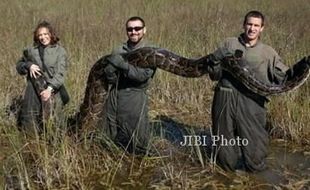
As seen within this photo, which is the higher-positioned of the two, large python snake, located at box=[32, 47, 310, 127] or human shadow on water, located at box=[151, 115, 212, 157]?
large python snake, located at box=[32, 47, 310, 127]

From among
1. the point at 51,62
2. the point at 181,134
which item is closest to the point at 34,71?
the point at 51,62

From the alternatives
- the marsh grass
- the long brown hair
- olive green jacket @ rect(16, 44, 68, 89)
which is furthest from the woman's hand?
the marsh grass

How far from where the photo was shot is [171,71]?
585 cm

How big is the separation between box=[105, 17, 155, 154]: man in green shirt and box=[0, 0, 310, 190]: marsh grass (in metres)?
0.26

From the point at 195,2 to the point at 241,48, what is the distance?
972 centimetres

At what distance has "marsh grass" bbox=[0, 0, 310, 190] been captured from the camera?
5.16 m

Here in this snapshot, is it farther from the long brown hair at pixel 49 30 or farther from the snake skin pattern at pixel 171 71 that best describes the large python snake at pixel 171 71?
the long brown hair at pixel 49 30

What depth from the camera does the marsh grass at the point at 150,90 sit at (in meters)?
5.16

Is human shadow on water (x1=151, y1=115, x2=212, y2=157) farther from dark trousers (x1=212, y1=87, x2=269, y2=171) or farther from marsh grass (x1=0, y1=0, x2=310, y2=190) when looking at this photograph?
dark trousers (x1=212, y1=87, x2=269, y2=171)

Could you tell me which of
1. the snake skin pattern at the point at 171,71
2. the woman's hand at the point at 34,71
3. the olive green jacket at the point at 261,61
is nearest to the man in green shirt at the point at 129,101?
the snake skin pattern at the point at 171,71

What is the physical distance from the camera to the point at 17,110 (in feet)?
23.1

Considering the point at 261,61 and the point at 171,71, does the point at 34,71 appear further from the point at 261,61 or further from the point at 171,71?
the point at 261,61

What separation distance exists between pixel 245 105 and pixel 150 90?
3.09 metres

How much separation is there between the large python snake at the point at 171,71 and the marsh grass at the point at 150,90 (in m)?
0.57
